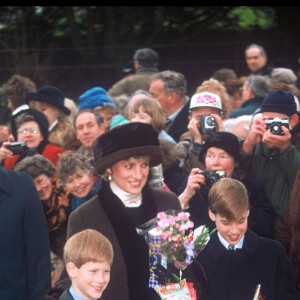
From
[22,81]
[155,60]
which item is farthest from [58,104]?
[155,60]

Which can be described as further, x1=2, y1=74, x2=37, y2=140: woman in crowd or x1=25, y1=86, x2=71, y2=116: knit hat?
x1=2, y1=74, x2=37, y2=140: woman in crowd

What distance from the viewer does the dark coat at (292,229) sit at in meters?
4.09

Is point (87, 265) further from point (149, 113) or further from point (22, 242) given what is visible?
point (149, 113)

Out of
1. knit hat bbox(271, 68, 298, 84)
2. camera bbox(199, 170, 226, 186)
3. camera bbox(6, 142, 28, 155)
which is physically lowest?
camera bbox(199, 170, 226, 186)

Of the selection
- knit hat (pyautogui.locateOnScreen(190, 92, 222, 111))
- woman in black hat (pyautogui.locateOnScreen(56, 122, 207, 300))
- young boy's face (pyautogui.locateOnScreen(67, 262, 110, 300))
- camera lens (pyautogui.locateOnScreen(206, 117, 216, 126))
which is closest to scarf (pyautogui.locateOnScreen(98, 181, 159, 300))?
woman in black hat (pyautogui.locateOnScreen(56, 122, 207, 300))

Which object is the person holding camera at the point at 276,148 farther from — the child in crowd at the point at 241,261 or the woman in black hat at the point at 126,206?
the woman in black hat at the point at 126,206

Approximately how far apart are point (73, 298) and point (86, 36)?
4120 millimetres

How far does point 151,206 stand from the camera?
3.90 m

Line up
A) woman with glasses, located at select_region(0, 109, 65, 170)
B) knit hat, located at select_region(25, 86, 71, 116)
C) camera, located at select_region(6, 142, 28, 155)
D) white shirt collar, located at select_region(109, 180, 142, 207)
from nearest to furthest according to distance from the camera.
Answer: white shirt collar, located at select_region(109, 180, 142, 207), camera, located at select_region(6, 142, 28, 155), woman with glasses, located at select_region(0, 109, 65, 170), knit hat, located at select_region(25, 86, 71, 116)

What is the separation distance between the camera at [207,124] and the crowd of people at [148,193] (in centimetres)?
1

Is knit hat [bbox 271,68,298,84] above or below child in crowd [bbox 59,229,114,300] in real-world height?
above

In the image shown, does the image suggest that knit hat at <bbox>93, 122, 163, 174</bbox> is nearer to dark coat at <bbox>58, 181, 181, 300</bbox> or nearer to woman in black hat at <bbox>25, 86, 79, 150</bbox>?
dark coat at <bbox>58, 181, 181, 300</bbox>

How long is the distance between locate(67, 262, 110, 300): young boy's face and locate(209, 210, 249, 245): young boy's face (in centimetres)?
69

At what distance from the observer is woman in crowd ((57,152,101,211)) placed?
4586 mm
